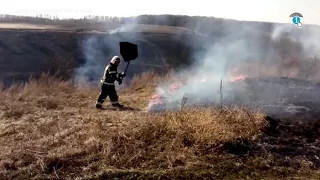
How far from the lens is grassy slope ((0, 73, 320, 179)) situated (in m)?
5.86

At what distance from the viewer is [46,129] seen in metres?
8.23

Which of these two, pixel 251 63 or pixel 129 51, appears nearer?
pixel 129 51

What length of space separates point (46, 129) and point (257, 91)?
658 cm

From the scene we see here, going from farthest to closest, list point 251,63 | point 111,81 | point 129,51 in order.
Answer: point 251,63 < point 129,51 < point 111,81

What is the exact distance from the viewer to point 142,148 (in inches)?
265

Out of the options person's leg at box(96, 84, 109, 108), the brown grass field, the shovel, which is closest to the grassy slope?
the brown grass field

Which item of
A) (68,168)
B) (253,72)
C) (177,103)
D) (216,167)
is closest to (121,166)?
(68,168)

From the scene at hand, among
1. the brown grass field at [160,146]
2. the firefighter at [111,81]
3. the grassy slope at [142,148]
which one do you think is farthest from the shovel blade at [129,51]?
the grassy slope at [142,148]

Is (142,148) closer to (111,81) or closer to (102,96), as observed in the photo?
(102,96)

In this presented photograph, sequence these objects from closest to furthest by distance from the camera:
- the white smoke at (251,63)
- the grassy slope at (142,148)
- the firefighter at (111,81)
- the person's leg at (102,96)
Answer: the grassy slope at (142,148) → the person's leg at (102,96) → the firefighter at (111,81) → the white smoke at (251,63)

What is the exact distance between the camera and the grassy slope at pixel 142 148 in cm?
586

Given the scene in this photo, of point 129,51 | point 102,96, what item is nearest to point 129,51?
point 129,51

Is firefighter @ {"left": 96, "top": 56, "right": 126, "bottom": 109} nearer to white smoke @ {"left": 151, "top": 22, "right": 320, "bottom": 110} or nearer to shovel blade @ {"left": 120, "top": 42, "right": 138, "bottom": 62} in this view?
shovel blade @ {"left": 120, "top": 42, "right": 138, "bottom": 62}

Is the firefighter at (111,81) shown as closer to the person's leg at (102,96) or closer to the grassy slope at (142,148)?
the person's leg at (102,96)
